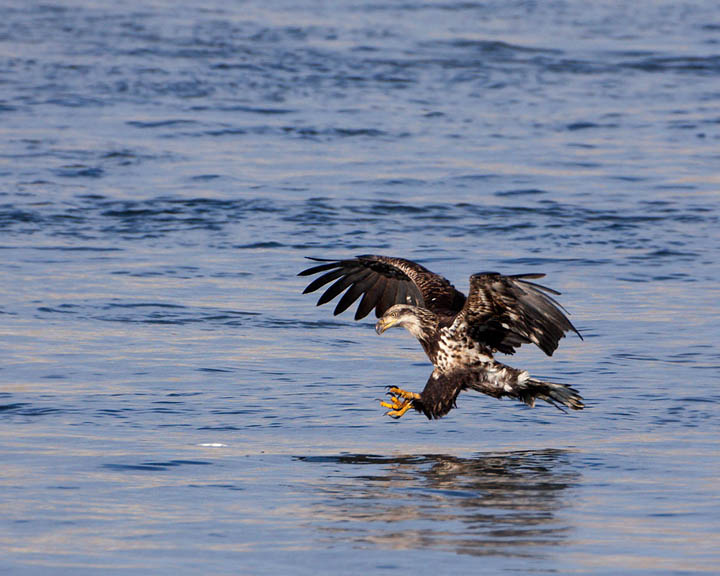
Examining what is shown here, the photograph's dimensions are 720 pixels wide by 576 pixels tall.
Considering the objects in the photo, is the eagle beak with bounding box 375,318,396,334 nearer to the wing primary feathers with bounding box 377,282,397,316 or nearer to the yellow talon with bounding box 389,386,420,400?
the yellow talon with bounding box 389,386,420,400

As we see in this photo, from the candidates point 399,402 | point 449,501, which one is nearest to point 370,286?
point 399,402

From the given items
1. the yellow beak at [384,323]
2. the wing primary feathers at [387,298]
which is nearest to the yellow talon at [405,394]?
the yellow beak at [384,323]

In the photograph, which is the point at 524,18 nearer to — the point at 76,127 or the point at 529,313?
the point at 76,127

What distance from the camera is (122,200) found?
13.4m

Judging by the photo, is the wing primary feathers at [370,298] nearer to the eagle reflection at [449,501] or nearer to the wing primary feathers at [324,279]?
the wing primary feathers at [324,279]

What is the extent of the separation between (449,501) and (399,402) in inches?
56.5

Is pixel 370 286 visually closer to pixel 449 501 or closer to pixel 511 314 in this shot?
pixel 511 314

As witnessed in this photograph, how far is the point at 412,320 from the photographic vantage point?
811 centimetres

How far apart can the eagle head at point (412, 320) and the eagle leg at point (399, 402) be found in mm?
375

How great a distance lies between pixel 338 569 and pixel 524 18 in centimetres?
2130

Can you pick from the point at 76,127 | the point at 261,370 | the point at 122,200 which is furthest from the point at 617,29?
the point at 261,370

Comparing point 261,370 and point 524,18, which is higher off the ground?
point 524,18

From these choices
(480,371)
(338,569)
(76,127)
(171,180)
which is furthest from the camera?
(76,127)

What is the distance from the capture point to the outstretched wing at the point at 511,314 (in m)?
7.30
